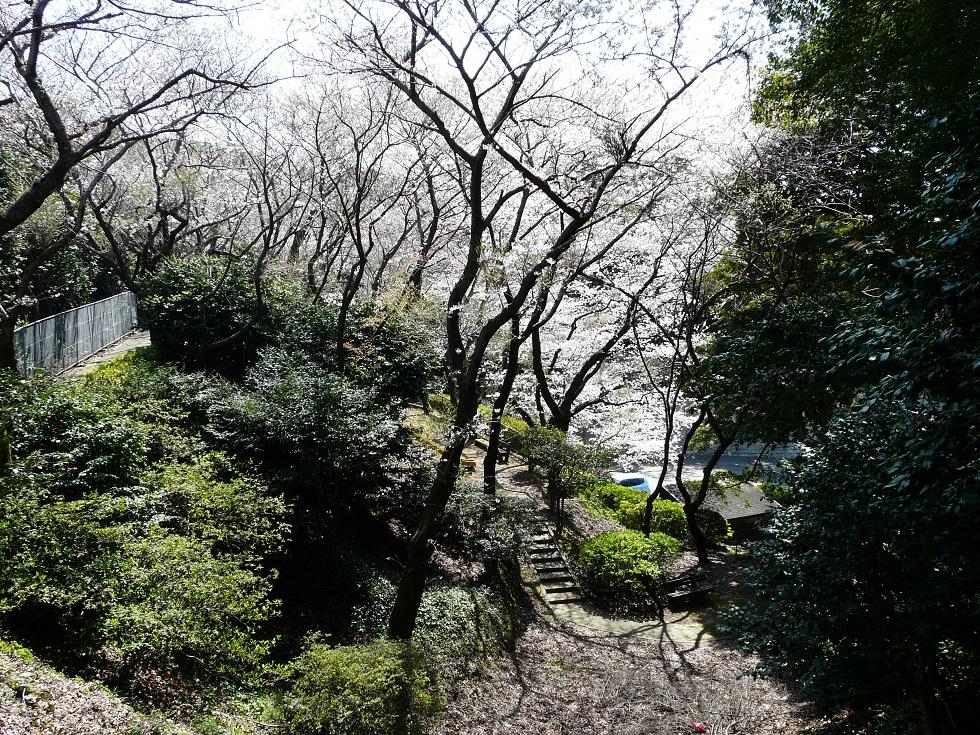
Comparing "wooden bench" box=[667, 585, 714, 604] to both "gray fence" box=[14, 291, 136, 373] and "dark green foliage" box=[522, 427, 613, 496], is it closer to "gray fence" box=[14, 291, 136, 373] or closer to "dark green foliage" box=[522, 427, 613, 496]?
"dark green foliage" box=[522, 427, 613, 496]

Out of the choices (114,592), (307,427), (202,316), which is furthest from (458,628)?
(202,316)

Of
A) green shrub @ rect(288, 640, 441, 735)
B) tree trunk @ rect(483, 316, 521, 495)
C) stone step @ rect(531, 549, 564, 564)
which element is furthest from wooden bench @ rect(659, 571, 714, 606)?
green shrub @ rect(288, 640, 441, 735)

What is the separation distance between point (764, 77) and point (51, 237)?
18.1 m

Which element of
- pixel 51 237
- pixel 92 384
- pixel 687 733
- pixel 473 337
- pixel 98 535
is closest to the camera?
pixel 98 535

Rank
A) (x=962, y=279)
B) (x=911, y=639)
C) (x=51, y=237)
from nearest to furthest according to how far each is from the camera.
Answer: (x=962, y=279) < (x=911, y=639) < (x=51, y=237)

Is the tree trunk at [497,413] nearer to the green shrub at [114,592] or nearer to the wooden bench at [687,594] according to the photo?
the wooden bench at [687,594]

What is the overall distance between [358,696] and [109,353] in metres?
16.6

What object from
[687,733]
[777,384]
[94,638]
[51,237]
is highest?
[51,237]

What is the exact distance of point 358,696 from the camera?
6.73m

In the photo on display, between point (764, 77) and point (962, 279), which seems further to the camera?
point (764, 77)

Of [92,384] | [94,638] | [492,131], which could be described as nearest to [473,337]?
[492,131]

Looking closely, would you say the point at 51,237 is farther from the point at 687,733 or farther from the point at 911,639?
the point at 911,639

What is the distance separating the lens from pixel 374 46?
10.1 meters

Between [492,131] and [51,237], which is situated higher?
[51,237]
